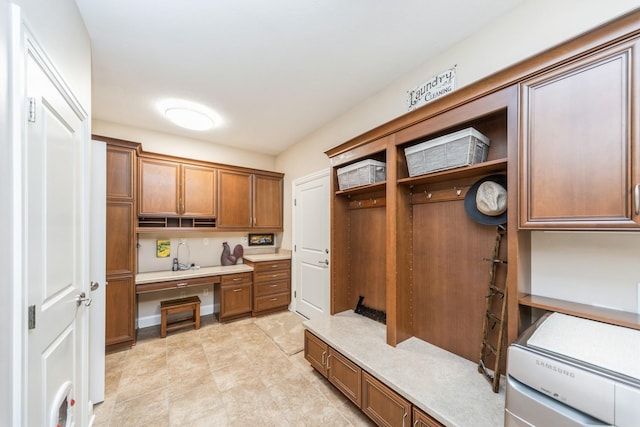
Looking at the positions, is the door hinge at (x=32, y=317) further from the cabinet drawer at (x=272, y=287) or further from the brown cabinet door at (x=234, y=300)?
the cabinet drawer at (x=272, y=287)

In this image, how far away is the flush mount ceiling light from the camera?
2.77m

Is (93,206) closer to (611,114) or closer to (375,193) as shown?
(375,193)

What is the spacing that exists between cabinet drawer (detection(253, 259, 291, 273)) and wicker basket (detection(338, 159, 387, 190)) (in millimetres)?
2119

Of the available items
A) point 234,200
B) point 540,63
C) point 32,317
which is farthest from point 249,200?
point 540,63

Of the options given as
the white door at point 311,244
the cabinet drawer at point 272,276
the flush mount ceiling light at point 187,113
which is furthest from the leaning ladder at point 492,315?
the flush mount ceiling light at point 187,113

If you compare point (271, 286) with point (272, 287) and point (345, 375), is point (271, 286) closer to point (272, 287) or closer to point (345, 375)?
point (272, 287)

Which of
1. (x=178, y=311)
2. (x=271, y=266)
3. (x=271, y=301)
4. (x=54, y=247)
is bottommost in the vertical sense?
(x=271, y=301)

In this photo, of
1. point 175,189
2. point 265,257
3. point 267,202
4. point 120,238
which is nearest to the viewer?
point 120,238

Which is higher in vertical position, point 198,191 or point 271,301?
point 198,191

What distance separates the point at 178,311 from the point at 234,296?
0.72 m

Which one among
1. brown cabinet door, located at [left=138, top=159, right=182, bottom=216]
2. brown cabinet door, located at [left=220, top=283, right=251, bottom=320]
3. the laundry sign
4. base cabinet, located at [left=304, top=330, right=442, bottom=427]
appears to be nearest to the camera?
base cabinet, located at [left=304, top=330, right=442, bottom=427]

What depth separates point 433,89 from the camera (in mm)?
2018

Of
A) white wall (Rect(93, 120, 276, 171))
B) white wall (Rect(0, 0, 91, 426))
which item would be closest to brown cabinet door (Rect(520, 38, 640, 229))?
white wall (Rect(0, 0, 91, 426))

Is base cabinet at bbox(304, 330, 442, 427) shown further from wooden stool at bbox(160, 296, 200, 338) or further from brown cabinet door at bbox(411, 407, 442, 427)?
wooden stool at bbox(160, 296, 200, 338)
